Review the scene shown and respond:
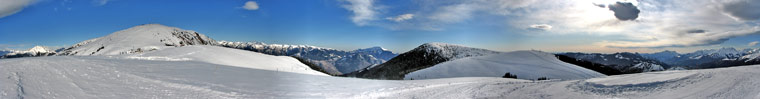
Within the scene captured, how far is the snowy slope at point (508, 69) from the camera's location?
20.4m

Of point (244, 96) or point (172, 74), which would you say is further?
point (172, 74)

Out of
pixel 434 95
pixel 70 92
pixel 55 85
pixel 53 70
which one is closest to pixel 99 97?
pixel 70 92

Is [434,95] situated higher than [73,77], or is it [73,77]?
[73,77]

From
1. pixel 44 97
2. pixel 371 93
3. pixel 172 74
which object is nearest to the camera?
pixel 44 97

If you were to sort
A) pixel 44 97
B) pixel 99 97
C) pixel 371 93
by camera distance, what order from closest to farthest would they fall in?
pixel 44 97
pixel 99 97
pixel 371 93

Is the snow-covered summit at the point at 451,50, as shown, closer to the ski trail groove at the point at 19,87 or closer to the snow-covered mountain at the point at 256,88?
the snow-covered mountain at the point at 256,88

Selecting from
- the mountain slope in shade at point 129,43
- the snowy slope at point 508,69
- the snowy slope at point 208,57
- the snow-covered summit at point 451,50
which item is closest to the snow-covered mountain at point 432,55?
the snow-covered summit at point 451,50

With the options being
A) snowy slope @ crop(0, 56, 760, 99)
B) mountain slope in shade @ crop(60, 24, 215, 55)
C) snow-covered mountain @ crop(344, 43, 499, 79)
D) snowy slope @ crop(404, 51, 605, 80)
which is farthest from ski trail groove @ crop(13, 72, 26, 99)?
snow-covered mountain @ crop(344, 43, 499, 79)

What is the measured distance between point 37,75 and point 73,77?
482 mm

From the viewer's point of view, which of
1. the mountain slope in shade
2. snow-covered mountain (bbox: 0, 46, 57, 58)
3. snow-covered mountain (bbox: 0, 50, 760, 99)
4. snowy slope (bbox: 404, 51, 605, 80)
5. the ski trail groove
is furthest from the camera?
snow-covered mountain (bbox: 0, 46, 57, 58)

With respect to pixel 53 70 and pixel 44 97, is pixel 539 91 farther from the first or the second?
pixel 53 70

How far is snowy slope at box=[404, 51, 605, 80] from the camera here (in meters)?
20.4

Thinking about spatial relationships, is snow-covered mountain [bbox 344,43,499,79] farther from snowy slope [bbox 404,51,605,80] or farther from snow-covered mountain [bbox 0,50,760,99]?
snow-covered mountain [bbox 0,50,760,99]

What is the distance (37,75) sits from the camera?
558 cm
